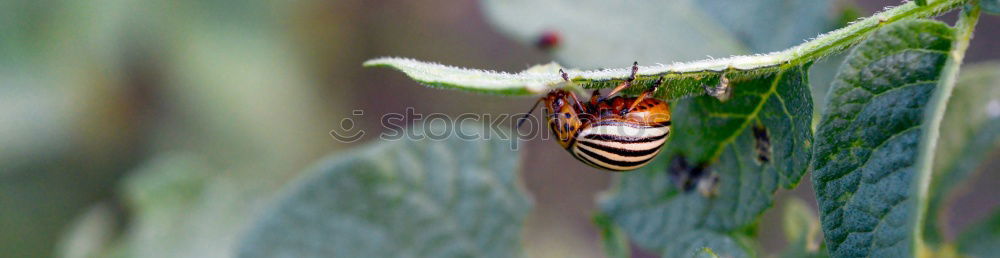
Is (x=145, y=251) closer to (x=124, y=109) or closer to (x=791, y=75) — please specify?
(x=124, y=109)

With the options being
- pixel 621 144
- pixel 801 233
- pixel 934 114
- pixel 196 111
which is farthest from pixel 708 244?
pixel 196 111

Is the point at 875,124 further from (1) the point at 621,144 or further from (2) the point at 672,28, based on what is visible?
(2) the point at 672,28

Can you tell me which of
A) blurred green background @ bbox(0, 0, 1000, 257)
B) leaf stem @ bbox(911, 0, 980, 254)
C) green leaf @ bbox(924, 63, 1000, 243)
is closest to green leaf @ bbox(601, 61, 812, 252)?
leaf stem @ bbox(911, 0, 980, 254)

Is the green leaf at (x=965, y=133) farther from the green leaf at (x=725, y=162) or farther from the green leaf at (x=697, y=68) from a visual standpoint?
the green leaf at (x=697, y=68)

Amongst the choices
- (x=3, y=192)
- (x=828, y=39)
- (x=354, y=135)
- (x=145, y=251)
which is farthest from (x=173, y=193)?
(x=828, y=39)

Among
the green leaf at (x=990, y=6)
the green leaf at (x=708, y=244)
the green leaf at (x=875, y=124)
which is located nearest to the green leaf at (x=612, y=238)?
the green leaf at (x=708, y=244)

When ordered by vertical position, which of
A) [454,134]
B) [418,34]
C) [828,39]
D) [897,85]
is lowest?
[897,85]

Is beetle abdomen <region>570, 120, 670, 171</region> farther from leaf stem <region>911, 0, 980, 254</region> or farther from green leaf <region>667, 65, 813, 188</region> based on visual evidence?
leaf stem <region>911, 0, 980, 254</region>
